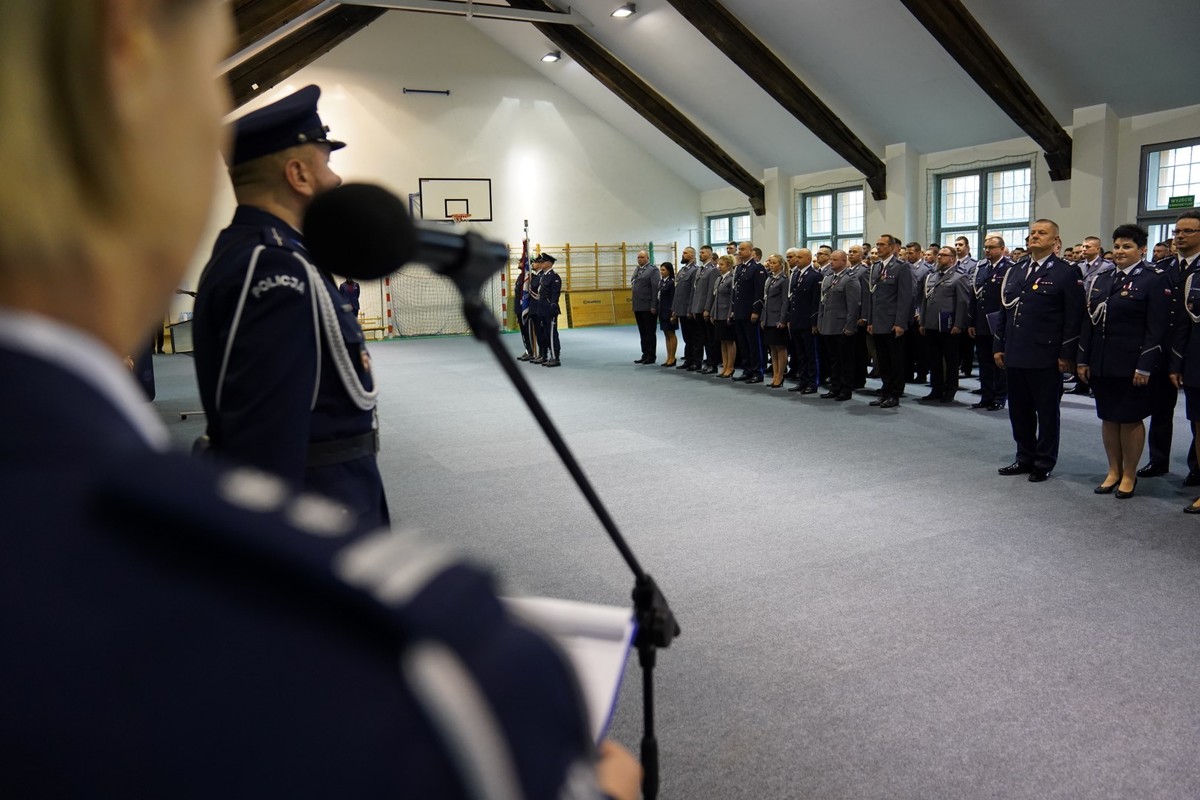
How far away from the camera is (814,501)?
4.35 meters

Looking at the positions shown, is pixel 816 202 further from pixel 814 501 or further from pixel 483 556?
pixel 483 556

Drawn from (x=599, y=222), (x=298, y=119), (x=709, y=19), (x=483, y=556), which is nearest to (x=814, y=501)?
(x=483, y=556)

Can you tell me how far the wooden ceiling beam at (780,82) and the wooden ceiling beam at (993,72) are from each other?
8.58 feet

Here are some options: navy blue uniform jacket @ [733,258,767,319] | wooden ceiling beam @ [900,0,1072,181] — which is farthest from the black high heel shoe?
wooden ceiling beam @ [900,0,1072,181]

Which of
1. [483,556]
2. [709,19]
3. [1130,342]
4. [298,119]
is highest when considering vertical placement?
[709,19]

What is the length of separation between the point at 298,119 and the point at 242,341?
46 cm

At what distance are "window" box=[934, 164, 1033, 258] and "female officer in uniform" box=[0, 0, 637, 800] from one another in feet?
39.9

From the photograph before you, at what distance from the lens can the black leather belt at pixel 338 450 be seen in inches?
57.7

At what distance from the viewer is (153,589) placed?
0.86 feet

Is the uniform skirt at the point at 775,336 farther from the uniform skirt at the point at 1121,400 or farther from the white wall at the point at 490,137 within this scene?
the white wall at the point at 490,137

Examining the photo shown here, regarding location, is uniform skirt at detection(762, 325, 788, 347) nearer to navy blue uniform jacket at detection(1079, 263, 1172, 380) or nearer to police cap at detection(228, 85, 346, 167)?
navy blue uniform jacket at detection(1079, 263, 1172, 380)

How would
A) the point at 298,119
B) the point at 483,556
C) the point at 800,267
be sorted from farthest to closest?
the point at 800,267
the point at 483,556
the point at 298,119

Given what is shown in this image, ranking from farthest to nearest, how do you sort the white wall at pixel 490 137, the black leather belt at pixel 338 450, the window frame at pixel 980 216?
the white wall at pixel 490 137, the window frame at pixel 980 216, the black leather belt at pixel 338 450

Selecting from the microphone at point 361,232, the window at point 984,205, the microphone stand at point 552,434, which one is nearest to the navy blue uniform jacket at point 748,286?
the window at point 984,205
